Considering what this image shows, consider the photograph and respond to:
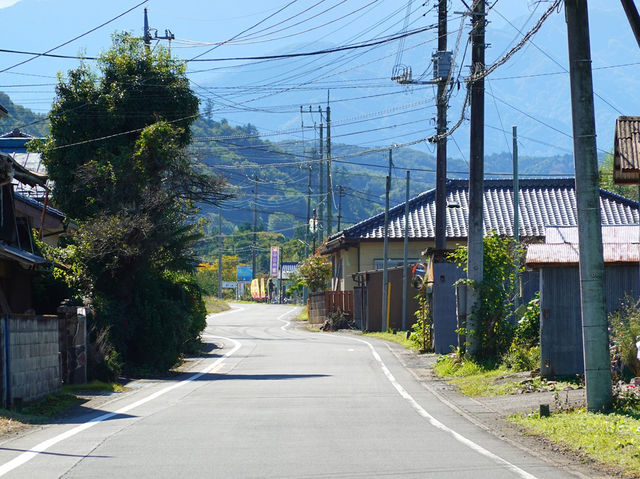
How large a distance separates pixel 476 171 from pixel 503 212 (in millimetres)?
27350

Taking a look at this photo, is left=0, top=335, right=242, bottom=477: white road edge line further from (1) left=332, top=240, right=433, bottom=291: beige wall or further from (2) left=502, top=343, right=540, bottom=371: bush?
(1) left=332, top=240, right=433, bottom=291: beige wall

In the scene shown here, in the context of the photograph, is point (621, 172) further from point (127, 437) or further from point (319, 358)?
point (319, 358)

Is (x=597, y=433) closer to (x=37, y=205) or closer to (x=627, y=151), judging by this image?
(x=627, y=151)

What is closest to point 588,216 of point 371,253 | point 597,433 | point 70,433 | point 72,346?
point 597,433

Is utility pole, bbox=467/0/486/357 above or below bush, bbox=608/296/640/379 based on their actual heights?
above

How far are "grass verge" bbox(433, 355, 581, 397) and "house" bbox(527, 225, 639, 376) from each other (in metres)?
0.53

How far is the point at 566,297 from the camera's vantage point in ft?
54.0

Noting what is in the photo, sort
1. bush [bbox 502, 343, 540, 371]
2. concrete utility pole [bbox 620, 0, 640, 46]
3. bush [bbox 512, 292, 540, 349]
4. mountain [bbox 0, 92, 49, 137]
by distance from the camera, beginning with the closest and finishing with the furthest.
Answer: concrete utility pole [bbox 620, 0, 640, 46], bush [bbox 502, 343, 540, 371], bush [bbox 512, 292, 540, 349], mountain [bbox 0, 92, 49, 137]

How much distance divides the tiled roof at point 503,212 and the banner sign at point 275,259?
2085 inches

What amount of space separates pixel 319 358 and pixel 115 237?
25.0 feet

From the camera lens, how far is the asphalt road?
8.59 m

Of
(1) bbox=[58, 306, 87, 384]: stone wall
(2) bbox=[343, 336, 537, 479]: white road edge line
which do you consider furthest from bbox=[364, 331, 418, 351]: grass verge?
(1) bbox=[58, 306, 87, 384]: stone wall

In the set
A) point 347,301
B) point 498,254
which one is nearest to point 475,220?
point 498,254

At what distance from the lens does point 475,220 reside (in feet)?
67.2
